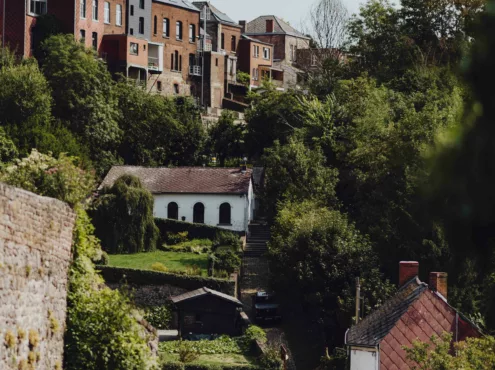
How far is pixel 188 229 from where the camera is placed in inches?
2327

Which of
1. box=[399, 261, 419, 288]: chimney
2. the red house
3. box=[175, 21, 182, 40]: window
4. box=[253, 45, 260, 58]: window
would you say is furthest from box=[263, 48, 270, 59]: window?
the red house

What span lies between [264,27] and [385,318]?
280 ft

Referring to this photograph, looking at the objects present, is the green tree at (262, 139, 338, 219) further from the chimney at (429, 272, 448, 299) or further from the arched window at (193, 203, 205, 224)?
the chimney at (429, 272, 448, 299)

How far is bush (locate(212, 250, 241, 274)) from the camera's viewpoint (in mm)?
52844

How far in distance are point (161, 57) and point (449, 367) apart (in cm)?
6869

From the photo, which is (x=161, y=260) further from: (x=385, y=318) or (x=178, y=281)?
(x=385, y=318)

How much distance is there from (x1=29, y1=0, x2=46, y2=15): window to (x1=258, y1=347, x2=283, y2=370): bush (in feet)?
150

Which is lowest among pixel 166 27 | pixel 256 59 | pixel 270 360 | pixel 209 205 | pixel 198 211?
pixel 270 360

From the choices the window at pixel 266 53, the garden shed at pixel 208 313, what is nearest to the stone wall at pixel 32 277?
the garden shed at pixel 208 313

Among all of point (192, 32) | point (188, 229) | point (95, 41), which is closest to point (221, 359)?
point (188, 229)

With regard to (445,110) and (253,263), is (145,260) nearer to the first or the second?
(253,263)

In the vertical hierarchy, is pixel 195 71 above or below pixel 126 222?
above

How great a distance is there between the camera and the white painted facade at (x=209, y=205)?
203 ft

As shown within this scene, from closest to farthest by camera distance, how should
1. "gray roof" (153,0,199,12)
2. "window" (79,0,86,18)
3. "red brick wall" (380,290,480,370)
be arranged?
"red brick wall" (380,290,480,370) < "window" (79,0,86,18) < "gray roof" (153,0,199,12)
